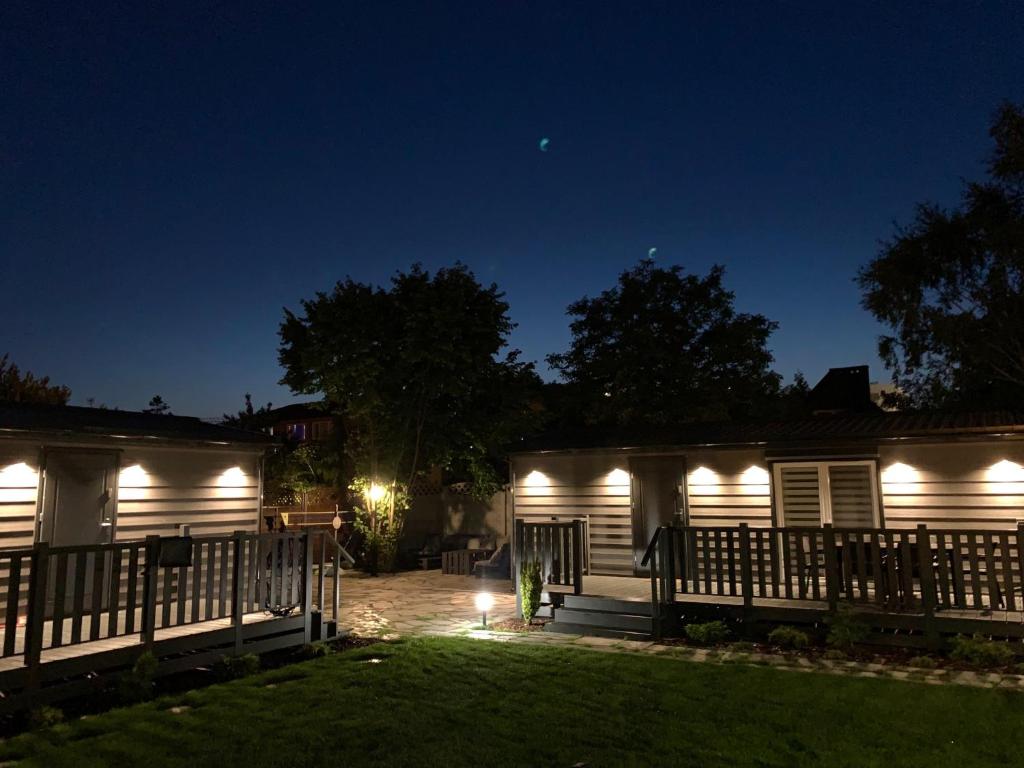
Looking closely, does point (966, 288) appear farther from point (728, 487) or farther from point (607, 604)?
point (607, 604)

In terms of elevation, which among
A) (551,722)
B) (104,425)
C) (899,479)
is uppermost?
(104,425)

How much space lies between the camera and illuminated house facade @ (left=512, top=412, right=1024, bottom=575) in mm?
10125

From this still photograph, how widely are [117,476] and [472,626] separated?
5.37 meters

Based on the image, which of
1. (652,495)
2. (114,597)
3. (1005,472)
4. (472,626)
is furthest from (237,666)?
(1005,472)

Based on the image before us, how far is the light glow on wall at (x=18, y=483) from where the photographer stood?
8430 mm

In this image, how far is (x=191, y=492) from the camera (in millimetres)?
10633

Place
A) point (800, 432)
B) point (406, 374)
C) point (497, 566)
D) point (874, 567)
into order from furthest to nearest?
point (406, 374), point (497, 566), point (800, 432), point (874, 567)

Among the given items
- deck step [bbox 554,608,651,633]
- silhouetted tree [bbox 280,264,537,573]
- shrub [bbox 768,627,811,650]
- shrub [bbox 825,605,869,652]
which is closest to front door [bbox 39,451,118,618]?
deck step [bbox 554,608,651,633]

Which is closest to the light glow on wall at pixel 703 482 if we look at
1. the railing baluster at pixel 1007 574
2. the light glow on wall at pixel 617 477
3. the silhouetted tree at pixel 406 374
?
the light glow on wall at pixel 617 477

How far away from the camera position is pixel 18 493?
855 centimetres

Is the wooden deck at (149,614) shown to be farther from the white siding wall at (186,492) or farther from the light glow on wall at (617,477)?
the light glow on wall at (617,477)

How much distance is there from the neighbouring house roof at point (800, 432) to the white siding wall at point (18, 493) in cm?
798

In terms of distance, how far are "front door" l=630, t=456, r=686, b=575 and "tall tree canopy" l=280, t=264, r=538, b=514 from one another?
19.0 feet

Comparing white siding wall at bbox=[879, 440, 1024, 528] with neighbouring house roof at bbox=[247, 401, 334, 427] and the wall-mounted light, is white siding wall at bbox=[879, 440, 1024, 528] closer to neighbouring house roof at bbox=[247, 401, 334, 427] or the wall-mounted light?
the wall-mounted light
